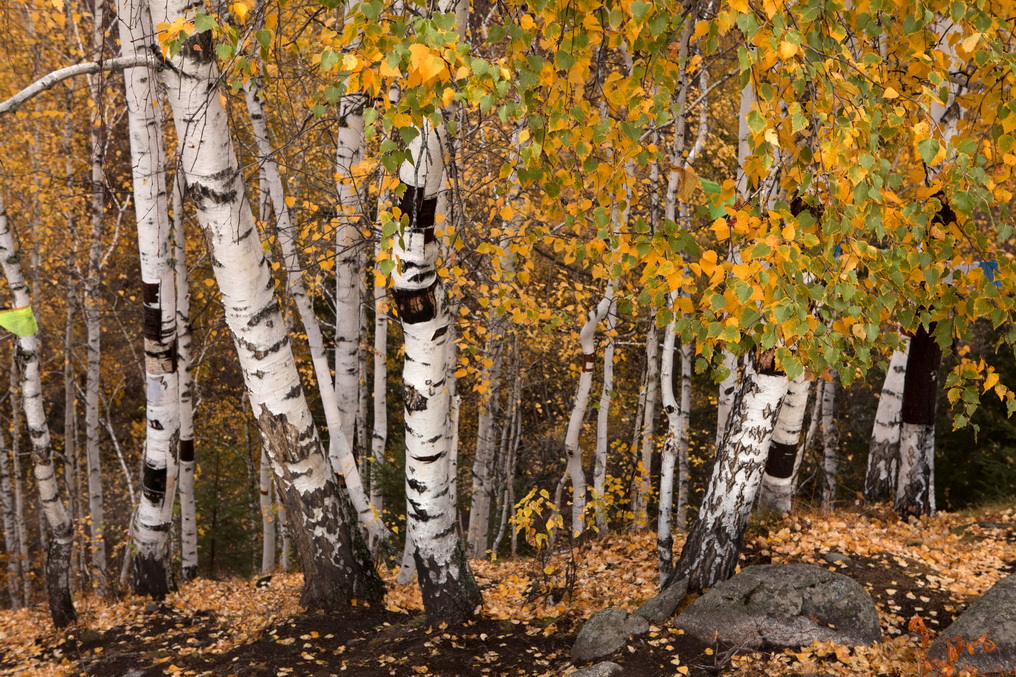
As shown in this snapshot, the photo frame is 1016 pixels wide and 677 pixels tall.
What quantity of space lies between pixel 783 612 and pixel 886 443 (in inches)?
156

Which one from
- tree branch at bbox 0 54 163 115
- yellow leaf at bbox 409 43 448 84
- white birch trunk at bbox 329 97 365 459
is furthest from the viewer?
white birch trunk at bbox 329 97 365 459

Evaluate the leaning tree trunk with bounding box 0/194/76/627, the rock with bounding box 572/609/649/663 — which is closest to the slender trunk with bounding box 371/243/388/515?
the leaning tree trunk with bounding box 0/194/76/627

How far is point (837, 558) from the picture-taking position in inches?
219

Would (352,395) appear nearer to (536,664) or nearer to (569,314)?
(536,664)

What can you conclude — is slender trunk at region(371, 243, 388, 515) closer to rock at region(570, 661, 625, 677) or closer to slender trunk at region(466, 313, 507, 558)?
slender trunk at region(466, 313, 507, 558)

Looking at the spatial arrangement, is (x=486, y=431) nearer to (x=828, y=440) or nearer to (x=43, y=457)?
(x=828, y=440)

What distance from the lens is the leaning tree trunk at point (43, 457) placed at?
549 centimetres

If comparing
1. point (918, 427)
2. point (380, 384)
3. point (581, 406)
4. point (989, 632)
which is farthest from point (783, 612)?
point (380, 384)

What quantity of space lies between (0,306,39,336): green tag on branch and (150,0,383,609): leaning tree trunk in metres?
1.19

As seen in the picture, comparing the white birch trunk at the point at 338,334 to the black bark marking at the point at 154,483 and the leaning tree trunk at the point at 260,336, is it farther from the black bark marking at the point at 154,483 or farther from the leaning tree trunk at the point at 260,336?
the black bark marking at the point at 154,483

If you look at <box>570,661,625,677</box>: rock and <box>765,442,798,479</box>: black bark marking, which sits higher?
<box>765,442,798,479</box>: black bark marking

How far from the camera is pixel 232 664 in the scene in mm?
4520

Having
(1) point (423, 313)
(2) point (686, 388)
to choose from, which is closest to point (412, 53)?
(1) point (423, 313)

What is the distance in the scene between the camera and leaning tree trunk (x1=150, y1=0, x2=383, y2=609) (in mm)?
3613
